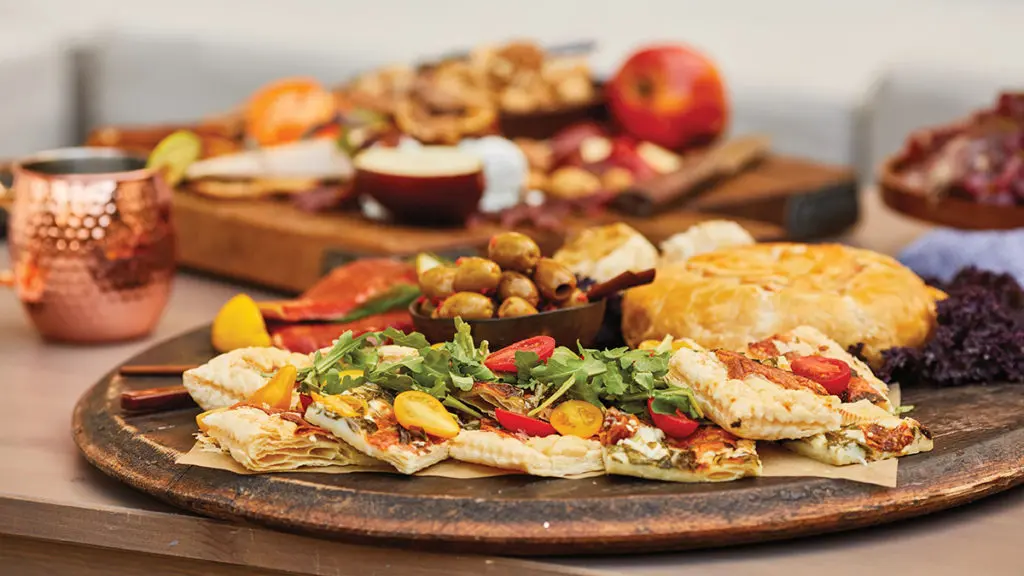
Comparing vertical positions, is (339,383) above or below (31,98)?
above

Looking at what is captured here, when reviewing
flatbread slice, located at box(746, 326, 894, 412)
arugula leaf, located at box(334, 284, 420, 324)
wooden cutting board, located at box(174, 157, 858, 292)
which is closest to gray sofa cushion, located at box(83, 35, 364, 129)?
wooden cutting board, located at box(174, 157, 858, 292)

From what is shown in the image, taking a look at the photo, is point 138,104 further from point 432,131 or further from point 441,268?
point 441,268

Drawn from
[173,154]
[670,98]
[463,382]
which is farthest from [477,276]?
[670,98]

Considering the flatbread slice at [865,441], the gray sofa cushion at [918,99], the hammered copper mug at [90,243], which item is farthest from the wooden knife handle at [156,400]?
the gray sofa cushion at [918,99]

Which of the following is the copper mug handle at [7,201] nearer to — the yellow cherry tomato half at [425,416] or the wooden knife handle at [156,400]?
the wooden knife handle at [156,400]

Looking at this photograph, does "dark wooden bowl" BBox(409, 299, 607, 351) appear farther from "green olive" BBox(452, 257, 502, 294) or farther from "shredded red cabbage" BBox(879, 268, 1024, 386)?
"shredded red cabbage" BBox(879, 268, 1024, 386)

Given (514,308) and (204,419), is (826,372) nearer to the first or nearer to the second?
(514,308)
